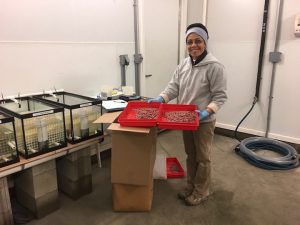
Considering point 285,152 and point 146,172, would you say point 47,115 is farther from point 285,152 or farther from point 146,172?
point 285,152

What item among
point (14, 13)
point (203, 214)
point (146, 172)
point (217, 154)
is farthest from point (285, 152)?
point (14, 13)

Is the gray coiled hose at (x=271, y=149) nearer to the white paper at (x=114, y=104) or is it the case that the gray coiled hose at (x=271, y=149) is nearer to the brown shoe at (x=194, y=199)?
the brown shoe at (x=194, y=199)

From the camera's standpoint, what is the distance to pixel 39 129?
199cm

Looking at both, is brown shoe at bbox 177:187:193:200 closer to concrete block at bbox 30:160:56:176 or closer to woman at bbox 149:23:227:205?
woman at bbox 149:23:227:205

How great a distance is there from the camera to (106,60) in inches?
125

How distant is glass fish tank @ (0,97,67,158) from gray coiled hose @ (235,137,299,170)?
222cm

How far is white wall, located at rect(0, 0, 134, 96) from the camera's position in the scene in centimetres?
233

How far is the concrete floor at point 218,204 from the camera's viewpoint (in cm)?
216

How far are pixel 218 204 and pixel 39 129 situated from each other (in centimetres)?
168

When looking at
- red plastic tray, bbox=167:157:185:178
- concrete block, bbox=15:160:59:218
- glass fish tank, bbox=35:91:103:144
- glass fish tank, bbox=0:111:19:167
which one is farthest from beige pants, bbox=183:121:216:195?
glass fish tank, bbox=0:111:19:167

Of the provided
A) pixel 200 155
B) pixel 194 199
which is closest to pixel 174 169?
pixel 194 199

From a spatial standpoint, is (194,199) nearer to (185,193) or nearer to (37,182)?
(185,193)

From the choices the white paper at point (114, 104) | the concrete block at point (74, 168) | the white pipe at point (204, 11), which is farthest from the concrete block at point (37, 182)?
the white pipe at point (204, 11)

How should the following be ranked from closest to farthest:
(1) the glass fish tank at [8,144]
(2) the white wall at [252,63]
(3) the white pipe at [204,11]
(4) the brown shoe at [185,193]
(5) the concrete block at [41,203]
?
(1) the glass fish tank at [8,144] < (5) the concrete block at [41,203] < (4) the brown shoe at [185,193] < (2) the white wall at [252,63] < (3) the white pipe at [204,11]
